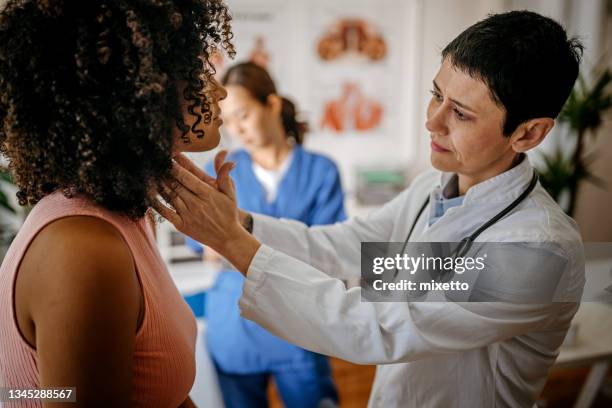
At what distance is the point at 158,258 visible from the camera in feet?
2.77

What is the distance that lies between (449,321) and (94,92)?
0.62 meters

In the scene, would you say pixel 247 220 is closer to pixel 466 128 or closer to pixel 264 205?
pixel 466 128

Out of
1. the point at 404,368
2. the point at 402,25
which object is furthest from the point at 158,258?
the point at 402,25

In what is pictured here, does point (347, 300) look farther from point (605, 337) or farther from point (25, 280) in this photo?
point (605, 337)

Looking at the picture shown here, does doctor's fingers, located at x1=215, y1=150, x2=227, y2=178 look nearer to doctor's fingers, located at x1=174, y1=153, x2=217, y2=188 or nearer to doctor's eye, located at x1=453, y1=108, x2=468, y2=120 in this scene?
doctor's fingers, located at x1=174, y1=153, x2=217, y2=188

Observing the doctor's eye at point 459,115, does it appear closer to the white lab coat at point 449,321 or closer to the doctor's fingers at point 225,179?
the white lab coat at point 449,321

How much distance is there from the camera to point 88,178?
0.69 meters

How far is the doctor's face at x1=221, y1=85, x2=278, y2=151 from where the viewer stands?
5.73 ft

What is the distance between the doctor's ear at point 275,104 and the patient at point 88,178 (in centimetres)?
105

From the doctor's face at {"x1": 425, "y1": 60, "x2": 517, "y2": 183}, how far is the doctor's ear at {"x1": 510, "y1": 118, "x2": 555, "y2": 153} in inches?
0.6

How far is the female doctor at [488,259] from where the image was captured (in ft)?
2.69

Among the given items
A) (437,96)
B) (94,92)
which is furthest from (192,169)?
(437,96)

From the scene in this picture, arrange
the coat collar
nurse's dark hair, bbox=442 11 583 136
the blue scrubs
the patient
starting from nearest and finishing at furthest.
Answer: the patient → nurse's dark hair, bbox=442 11 583 136 → the coat collar → the blue scrubs

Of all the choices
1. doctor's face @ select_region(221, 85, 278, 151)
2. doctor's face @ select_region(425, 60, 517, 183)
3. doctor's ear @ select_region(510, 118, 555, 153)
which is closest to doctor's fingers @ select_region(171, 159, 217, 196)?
doctor's face @ select_region(425, 60, 517, 183)
